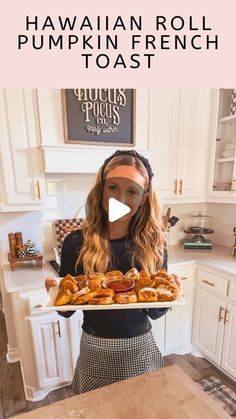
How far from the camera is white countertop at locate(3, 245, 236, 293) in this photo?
52.9 inches

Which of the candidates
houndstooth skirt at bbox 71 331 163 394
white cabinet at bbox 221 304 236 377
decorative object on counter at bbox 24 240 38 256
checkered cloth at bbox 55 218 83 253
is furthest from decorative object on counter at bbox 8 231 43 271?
white cabinet at bbox 221 304 236 377

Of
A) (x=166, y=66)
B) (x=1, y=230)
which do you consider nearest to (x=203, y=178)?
(x=166, y=66)

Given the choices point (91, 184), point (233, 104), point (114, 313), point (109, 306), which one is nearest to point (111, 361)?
point (114, 313)

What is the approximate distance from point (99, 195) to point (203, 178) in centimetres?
142

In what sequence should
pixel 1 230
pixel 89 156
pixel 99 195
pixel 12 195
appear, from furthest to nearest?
pixel 1 230, pixel 89 156, pixel 12 195, pixel 99 195

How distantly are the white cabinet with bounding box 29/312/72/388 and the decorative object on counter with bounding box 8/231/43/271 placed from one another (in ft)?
1.18

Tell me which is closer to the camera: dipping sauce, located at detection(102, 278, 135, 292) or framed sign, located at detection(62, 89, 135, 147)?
dipping sauce, located at detection(102, 278, 135, 292)

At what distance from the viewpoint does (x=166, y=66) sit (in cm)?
128

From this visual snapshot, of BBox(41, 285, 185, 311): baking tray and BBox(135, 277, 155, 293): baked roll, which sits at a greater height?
BBox(135, 277, 155, 293): baked roll

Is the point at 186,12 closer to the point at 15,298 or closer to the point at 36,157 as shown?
the point at 36,157

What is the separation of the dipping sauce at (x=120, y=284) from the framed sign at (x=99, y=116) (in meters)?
1.05

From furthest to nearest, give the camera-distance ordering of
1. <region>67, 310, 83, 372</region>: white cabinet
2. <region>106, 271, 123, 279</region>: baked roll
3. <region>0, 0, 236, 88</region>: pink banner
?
<region>67, 310, 83, 372</region>: white cabinet → <region>0, 0, 236, 88</region>: pink banner → <region>106, 271, 123, 279</region>: baked roll

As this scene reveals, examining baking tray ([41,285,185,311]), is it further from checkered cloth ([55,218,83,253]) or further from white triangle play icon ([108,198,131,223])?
checkered cloth ([55,218,83,253])

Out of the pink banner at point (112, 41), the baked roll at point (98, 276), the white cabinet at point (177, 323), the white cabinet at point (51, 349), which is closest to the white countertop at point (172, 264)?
the white cabinet at point (177, 323)
